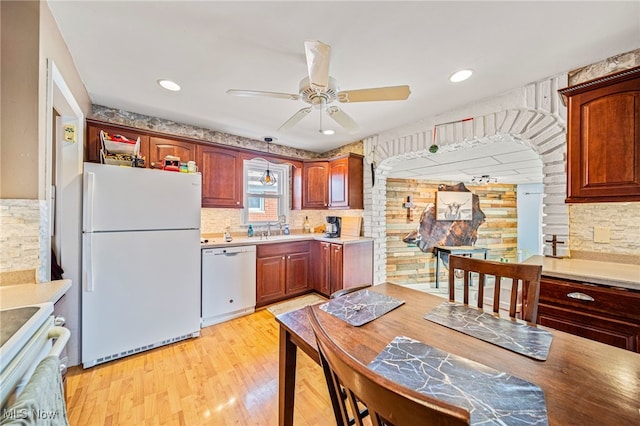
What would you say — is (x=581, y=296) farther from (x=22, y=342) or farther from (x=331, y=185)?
(x=331, y=185)

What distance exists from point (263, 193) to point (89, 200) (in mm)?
2181

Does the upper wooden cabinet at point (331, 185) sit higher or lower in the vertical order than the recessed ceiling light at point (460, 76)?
lower

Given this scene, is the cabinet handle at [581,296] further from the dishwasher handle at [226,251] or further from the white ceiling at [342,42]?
the dishwasher handle at [226,251]

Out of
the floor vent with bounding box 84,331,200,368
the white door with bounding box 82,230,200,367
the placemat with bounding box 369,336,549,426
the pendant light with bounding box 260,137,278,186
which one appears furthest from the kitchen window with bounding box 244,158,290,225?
the placemat with bounding box 369,336,549,426

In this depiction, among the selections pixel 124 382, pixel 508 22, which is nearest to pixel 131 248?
pixel 124 382

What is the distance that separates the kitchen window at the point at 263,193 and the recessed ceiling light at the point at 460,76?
2.71 m

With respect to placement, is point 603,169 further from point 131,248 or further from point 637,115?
point 131,248

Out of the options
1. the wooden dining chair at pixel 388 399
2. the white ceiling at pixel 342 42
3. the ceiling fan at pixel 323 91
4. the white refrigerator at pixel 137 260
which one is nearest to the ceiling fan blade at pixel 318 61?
the ceiling fan at pixel 323 91

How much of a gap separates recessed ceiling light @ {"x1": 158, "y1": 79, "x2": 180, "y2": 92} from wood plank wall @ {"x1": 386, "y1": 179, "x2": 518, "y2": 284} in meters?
3.60

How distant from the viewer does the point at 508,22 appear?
1.41m

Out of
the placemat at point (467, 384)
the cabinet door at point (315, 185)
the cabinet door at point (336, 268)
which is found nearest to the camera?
the placemat at point (467, 384)

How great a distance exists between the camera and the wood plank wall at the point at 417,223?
462cm

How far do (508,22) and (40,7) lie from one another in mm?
2616

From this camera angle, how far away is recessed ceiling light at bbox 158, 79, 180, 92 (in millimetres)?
2092
